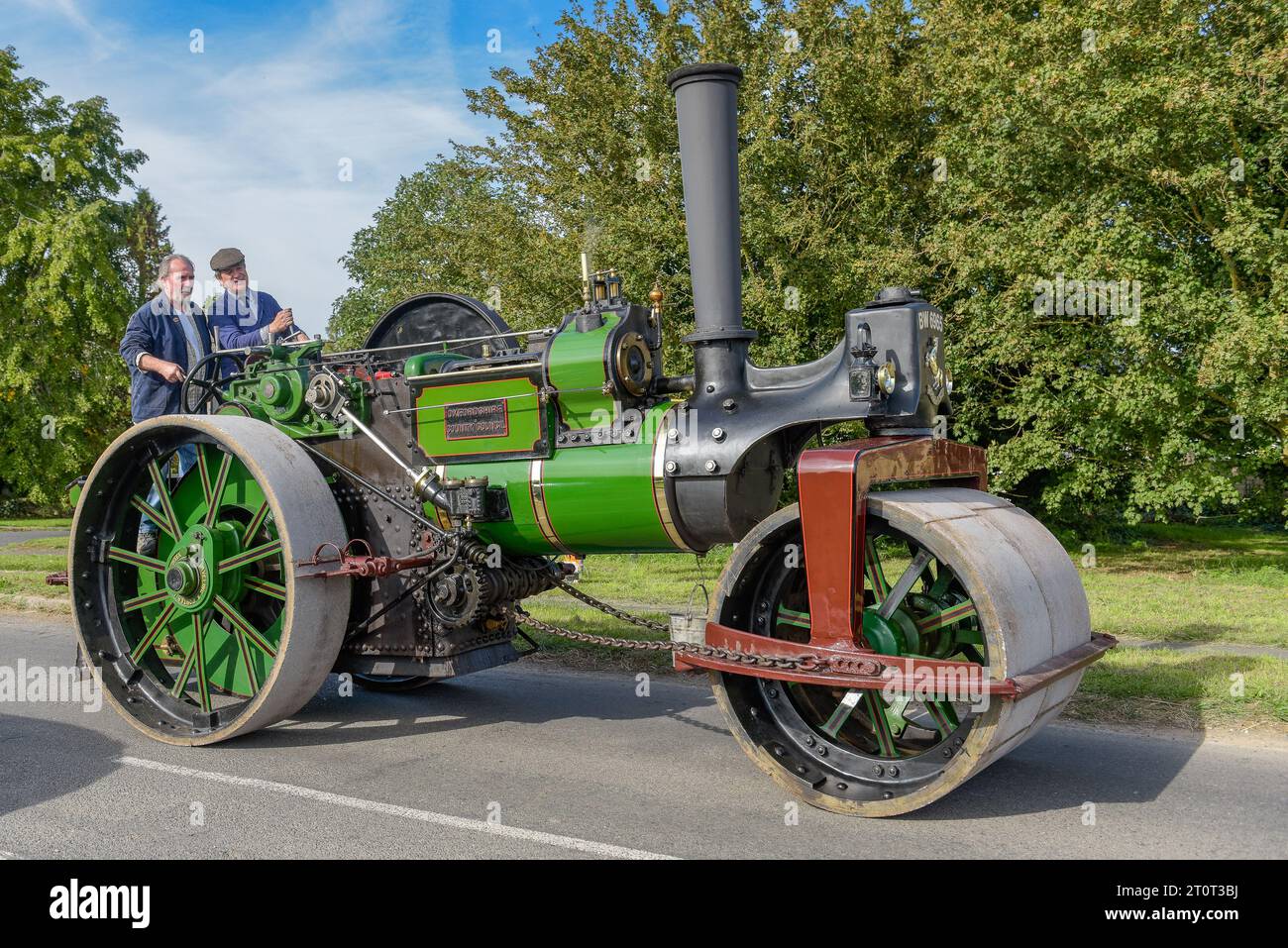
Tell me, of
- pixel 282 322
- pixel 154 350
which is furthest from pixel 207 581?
pixel 154 350

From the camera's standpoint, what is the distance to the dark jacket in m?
6.64

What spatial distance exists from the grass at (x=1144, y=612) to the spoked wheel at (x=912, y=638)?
36.0 inches

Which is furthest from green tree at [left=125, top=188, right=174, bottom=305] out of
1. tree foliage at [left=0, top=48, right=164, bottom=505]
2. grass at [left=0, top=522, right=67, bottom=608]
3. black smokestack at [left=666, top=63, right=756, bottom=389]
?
black smokestack at [left=666, top=63, right=756, bottom=389]

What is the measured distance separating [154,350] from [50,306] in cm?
2160

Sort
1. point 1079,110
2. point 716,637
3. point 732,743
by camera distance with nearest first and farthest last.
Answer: point 716,637
point 732,743
point 1079,110

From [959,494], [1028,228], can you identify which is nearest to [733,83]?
[959,494]

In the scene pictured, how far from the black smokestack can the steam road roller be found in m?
0.01

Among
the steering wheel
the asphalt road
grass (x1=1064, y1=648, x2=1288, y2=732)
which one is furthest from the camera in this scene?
the steering wheel

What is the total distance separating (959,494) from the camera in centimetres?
430

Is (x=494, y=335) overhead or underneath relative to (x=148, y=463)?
overhead

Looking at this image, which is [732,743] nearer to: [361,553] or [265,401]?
[361,553]

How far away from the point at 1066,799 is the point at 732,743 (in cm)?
161

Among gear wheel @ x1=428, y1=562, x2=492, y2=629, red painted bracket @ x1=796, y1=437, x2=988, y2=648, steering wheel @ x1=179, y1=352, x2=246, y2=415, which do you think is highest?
steering wheel @ x1=179, y1=352, x2=246, y2=415

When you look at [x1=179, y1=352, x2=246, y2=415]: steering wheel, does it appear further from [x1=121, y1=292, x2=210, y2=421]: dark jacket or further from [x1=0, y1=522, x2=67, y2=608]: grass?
[x1=0, y1=522, x2=67, y2=608]: grass
